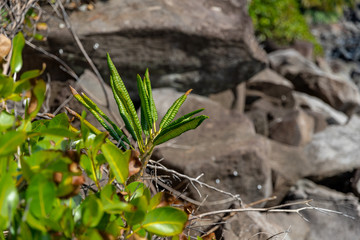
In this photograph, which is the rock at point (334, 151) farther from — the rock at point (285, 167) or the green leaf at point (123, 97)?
the green leaf at point (123, 97)

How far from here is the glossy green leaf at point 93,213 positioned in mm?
812

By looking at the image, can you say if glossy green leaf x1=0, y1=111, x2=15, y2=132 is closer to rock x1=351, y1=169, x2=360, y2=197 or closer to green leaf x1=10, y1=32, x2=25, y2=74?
green leaf x1=10, y1=32, x2=25, y2=74

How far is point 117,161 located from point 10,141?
241 millimetres

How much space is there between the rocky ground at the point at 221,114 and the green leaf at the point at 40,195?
1277 mm

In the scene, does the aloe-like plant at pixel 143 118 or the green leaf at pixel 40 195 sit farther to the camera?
the aloe-like plant at pixel 143 118

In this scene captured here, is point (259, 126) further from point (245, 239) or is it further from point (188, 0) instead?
point (245, 239)

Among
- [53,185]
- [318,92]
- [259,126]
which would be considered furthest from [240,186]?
[318,92]

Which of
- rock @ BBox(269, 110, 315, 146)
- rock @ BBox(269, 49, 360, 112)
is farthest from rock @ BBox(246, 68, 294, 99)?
rock @ BBox(269, 49, 360, 112)

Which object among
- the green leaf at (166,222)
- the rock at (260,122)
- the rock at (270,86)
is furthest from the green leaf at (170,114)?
the rock at (270,86)

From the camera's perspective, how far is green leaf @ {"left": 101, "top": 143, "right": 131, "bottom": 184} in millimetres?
938

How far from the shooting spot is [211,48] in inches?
135

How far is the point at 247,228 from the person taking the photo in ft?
6.22

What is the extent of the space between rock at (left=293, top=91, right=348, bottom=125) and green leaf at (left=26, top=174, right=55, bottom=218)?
5.12 m

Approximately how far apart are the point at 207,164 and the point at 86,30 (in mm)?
1266
